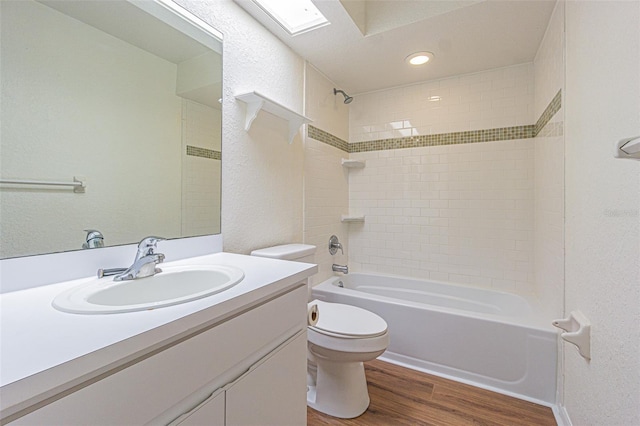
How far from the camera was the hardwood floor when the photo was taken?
1423 mm

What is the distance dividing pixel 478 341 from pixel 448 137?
1.63 meters

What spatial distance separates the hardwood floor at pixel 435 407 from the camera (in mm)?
1423

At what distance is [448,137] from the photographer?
2441 mm

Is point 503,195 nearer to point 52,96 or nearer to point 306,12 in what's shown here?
point 306,12

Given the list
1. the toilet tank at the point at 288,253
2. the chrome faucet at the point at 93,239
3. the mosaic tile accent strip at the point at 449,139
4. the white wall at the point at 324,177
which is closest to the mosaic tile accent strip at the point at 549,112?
the mosaic tile accent strip at the point at 449,139

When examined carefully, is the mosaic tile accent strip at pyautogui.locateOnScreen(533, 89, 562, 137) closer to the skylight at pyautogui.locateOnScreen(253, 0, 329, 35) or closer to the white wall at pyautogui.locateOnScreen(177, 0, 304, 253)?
the skylight at pyautogui.locateOnScreen(253, 0, 329, 35)

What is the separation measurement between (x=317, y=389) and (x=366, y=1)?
241 centimetres

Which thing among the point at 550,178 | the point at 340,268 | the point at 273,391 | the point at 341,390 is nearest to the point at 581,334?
the point at 550,178

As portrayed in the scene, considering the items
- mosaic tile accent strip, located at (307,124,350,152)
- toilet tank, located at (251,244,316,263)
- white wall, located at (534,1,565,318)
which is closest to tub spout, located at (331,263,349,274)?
toilet tank, located at (251,244,316,263)

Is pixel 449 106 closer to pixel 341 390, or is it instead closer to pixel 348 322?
pixel 348 322

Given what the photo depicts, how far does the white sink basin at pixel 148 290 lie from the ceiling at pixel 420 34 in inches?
57.9

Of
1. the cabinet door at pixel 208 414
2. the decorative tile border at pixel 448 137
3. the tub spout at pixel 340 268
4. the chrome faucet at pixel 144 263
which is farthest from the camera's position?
the tub spout at pixel 340 268

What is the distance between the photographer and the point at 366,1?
1846 mm

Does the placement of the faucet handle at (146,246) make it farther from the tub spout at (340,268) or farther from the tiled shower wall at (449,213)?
the tiled shower wall at (449,213)
